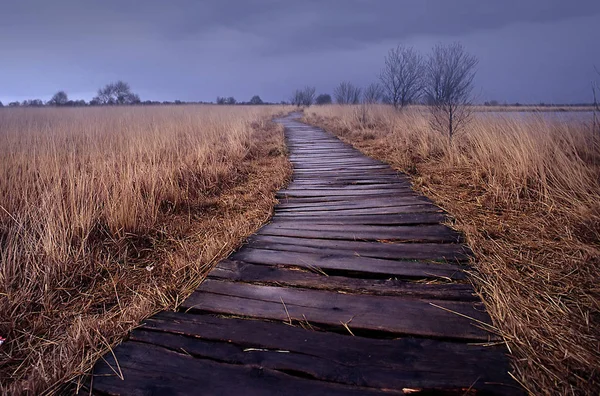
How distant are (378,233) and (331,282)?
2.94 feet

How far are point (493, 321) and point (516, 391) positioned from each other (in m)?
0.39

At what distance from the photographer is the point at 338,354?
4.23 ft

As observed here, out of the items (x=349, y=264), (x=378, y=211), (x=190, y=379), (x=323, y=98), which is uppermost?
(x=323, y=98)

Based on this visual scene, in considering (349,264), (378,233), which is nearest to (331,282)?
(349,264)

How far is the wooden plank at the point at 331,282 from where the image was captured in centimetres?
171

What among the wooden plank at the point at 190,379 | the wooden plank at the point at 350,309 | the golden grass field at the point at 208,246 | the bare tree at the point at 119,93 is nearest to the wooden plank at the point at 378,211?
the golden grass field at the point at 208,246

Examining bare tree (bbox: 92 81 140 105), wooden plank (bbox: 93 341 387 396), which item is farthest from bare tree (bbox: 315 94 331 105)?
wooden plank (bbox: 93 341 387 396)

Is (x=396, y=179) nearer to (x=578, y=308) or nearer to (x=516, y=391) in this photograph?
(x=578, y=308)

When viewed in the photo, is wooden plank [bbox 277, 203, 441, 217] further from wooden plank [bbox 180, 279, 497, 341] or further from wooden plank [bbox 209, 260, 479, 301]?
wooden plank [bbox 180, 279, 497, 341]

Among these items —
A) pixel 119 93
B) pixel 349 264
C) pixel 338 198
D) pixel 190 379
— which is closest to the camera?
pixel 190 379

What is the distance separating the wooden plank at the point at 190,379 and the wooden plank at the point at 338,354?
37 millimetres

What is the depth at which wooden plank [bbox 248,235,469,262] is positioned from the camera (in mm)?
2143

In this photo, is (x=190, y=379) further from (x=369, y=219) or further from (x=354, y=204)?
(x=354, y=204)

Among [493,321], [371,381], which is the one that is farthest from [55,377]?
[493,321]
